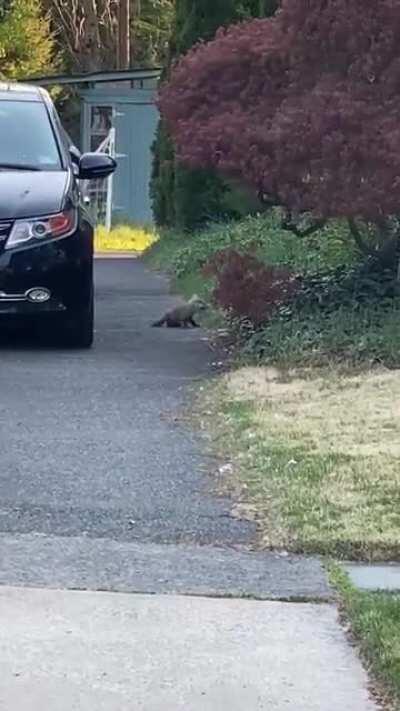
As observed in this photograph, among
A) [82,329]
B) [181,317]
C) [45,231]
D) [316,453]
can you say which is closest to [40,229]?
[45,231]

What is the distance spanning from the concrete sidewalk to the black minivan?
513cm

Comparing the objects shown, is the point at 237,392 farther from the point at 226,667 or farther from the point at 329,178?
the point at 226,667

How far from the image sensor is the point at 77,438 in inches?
303

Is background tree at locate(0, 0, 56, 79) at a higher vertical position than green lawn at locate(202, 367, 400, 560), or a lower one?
lower

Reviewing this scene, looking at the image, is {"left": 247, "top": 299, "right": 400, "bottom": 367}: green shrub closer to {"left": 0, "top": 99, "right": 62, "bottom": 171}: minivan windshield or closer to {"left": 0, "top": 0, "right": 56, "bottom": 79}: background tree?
{"left": 0, "top": 99, "right": 62, "bottom": 171}: minivan windshield

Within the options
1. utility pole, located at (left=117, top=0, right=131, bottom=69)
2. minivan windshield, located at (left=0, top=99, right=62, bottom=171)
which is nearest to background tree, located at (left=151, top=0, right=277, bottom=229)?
minivan windshield, located at (left=0, top=99, right=62, bottom=171)

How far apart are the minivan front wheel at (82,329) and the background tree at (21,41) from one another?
25.2 metres

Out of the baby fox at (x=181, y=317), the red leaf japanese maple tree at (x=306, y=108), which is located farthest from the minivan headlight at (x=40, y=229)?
the baby fox at (x=181, y=317)

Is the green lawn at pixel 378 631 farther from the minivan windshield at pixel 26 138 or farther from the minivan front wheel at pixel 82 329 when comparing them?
the minivan windshield at pixel 26 138

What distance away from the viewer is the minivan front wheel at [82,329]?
1059 centimetres

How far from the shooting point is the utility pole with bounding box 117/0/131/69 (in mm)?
39781

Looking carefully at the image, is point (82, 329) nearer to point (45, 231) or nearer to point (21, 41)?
point (45, 231)

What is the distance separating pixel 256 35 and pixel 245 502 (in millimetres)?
4948

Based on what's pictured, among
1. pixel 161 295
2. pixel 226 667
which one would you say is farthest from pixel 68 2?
pixel 226 667
